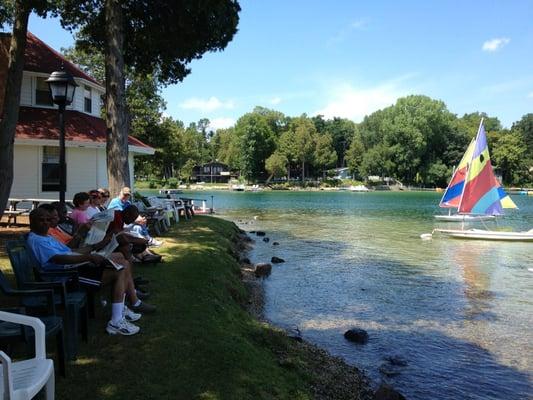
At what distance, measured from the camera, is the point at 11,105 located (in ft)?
40.2

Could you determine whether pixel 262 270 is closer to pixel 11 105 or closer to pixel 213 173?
pixel 11 105

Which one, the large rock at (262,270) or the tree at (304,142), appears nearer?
the large rock at (262,270)

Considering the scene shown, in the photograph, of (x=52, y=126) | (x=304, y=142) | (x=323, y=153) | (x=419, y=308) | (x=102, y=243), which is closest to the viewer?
(x=102, y=243)

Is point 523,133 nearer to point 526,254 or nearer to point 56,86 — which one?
point 526,254

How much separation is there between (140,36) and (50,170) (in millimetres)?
6536

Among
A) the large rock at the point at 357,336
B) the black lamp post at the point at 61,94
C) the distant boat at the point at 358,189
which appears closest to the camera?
the large rock at the point at 357,336

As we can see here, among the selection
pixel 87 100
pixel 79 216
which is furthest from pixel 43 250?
pixel 87 100

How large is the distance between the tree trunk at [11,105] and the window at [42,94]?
729cm

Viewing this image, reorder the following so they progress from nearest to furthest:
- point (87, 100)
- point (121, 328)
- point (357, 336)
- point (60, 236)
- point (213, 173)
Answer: point (121, 328), point (60, 236), point (357, 336), point (87, 100), point (213, 173)

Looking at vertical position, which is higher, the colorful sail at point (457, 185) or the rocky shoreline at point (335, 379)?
the colorful sail at point (457, 185)

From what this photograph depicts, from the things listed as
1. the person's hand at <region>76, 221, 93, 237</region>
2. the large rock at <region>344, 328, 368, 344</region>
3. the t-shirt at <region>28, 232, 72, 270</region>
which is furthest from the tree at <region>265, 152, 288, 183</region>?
the t-shirt at <region>28, 232, 72, 270</region>

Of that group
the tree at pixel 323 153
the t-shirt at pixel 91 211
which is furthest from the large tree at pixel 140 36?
the tree at pixel 323 153

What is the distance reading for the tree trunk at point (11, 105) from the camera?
12.0 meters

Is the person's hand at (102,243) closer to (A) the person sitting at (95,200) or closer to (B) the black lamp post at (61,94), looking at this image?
(A) the person sitting at (95,200)
